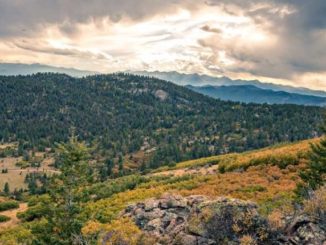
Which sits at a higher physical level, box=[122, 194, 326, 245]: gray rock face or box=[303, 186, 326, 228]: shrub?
box=[303, 186, 326, 228]: shrub

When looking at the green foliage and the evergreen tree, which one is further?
the green foliage

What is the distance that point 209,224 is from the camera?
2455cm

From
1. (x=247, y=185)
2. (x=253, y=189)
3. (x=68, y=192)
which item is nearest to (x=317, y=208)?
(x=68, y=192)

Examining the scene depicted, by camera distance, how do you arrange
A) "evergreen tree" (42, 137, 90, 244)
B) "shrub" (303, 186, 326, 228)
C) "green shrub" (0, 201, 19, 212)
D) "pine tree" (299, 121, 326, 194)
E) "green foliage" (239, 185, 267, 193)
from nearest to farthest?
"shrub" (303, 186, 326, 228)
"evergreen tree" (42, 137, 90, 244)
"pine tree" (299, 121, 326, 194)
"green foliage" (239, 185, 267, 193)
"green shrub" (0, 201, 19, 212)

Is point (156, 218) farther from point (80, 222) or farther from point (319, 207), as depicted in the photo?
point (319, 207)

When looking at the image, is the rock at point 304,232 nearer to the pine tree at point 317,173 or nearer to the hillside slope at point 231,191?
the hillside slope at point 231,191

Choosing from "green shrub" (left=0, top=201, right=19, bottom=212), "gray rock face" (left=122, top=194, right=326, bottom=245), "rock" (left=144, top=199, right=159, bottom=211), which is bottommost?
"green shrub" (left=0, top=201, right=19, bottom=212)

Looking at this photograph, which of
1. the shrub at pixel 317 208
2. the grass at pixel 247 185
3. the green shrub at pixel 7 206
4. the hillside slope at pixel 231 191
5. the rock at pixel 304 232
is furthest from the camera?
the green shrub at pixel 7 206

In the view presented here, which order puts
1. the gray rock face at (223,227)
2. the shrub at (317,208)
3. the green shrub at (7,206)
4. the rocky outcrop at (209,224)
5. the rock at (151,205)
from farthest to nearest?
the green shrub at (7,206)
the rock at (151,205)
the rocky outcrop at (209,224)
the shrub at (317,208)
the gray rock face at (223,227)

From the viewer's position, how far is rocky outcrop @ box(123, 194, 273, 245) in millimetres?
A: 23484

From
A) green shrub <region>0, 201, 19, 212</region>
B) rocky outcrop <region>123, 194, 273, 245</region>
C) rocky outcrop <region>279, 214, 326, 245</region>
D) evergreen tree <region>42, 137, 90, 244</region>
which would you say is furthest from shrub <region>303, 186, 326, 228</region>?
green shrub <region>0, 201, 19, 212</region>

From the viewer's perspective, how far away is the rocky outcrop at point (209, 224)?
23484mm

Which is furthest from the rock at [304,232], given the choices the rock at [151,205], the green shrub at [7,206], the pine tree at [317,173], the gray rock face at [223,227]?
the green shrub at [7,206]

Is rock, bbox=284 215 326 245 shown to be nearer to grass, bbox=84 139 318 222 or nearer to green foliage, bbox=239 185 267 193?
grass, bbox=84 139 318 222
